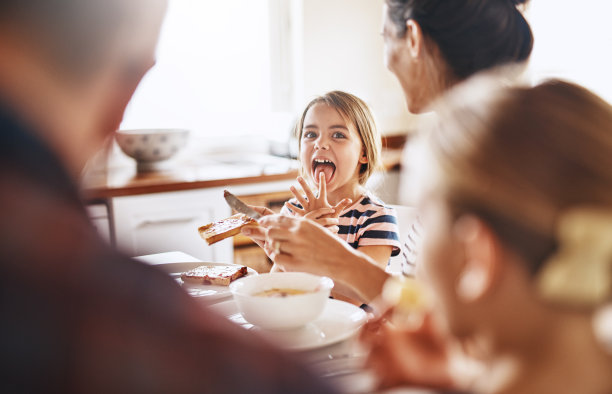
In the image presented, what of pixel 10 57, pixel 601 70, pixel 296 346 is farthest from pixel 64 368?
pixel 601 70

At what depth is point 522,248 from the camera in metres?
0.49

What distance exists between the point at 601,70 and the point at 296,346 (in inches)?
95.2

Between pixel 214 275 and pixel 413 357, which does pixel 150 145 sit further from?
pixel 413 357

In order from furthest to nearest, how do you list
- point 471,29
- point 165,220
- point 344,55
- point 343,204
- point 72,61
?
point 344,55 → point 165,220 → point 343,204 → point 471,29 → point 72,61

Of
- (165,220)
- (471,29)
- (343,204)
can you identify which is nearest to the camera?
(471,29)

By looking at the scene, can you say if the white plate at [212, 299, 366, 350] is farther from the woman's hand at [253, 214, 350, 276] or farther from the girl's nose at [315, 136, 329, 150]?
the girl's nose at [315, 136, 329, 150]

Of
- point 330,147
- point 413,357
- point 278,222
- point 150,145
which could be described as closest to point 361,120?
point 330,147

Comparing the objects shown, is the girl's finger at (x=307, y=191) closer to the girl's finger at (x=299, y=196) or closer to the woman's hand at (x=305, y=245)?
the girl's finger at (x=299, y=196)

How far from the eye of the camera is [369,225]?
171 cm

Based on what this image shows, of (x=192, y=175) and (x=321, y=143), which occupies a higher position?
(x=321, y=143)

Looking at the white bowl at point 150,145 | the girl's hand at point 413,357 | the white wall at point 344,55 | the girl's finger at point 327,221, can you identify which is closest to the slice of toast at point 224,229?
the girl's finger at point 327,221

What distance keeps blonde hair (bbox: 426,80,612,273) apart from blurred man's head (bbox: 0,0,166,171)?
0.96 ft

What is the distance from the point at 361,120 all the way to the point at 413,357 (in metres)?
1.39

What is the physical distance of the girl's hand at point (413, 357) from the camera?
545 mm
